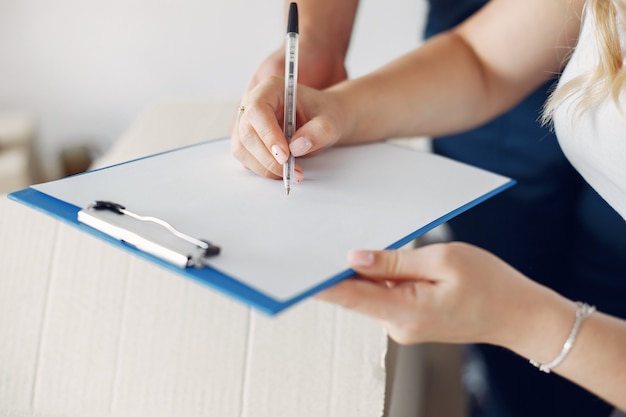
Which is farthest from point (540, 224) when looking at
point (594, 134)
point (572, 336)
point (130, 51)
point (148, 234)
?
point (130, 51)

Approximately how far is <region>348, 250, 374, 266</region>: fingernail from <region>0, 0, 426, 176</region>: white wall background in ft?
3.80

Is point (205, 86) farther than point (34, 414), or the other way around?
point (205, 86)

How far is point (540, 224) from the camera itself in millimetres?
928

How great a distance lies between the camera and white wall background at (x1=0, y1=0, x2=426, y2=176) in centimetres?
155

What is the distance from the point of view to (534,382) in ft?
3.39

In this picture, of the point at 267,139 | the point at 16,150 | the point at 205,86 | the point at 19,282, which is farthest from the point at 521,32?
the point at 16,150

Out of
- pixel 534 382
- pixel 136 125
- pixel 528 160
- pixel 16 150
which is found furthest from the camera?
pixel 16 150

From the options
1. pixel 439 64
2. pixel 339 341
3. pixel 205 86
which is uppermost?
pixel 205 86

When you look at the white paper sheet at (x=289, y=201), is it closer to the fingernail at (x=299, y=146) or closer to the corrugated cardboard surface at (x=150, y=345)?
the fingernail at (x=299, y=146)

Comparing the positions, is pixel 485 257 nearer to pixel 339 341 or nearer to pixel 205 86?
pixel 339 341

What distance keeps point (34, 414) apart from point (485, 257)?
0.59 m

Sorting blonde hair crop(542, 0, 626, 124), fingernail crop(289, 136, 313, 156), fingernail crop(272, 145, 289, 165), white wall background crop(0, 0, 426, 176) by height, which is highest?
white wall background crop(0, 0, 426, 176)

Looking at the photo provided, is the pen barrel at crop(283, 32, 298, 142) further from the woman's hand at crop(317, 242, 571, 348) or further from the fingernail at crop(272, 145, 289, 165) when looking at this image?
the woman's hand at crop(317, 242, 571, 348)

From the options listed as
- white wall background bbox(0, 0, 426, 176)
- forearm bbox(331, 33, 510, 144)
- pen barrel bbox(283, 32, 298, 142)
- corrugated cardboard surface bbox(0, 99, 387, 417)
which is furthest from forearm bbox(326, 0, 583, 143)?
white wall background bbox(0, 0, 426, 176)
